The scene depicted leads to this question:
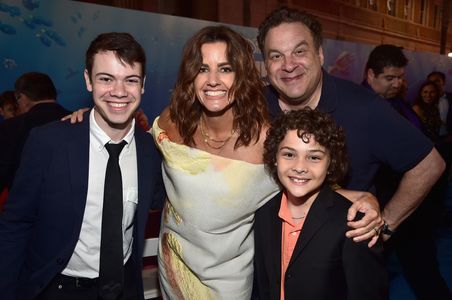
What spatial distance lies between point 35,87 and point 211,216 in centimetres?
193

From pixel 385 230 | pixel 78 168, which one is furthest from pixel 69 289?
pixel 385 230

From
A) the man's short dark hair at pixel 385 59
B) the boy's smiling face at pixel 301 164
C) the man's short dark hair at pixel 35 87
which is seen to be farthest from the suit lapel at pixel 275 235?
the man's short dark hair at pixel 35 87

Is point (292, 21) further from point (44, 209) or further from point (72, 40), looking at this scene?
point (72, 40)

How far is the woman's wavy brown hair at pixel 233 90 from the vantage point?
179cm

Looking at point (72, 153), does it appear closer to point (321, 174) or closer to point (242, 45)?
point (242, 45)

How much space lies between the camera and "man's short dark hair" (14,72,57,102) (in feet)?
9.98

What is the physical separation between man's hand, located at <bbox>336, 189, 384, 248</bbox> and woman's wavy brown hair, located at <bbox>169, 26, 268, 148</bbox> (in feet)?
1.71

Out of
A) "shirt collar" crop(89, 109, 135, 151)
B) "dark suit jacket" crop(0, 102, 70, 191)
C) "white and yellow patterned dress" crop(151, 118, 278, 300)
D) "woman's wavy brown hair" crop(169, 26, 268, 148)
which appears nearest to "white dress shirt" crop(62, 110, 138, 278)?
"shirt collar" crop(89, 109, 135, 151)

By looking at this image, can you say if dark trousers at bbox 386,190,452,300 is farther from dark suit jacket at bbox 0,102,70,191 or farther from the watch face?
dark suit jacket at bbox 0,102,70,191

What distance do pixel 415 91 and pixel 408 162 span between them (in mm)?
6555

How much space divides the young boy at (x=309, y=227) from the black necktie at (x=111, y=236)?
53 cm

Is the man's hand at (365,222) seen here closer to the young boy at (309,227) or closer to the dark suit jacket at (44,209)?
the young boy at (309,227)

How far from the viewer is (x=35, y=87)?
303cm

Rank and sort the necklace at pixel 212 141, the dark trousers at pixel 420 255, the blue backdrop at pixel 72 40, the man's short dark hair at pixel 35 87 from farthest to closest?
the blue backdrop at pixel 72 40, the man's short dark hair at pixel 35 87, the dark trousers at pixel 420 255, the necklace at pixel 212 141
